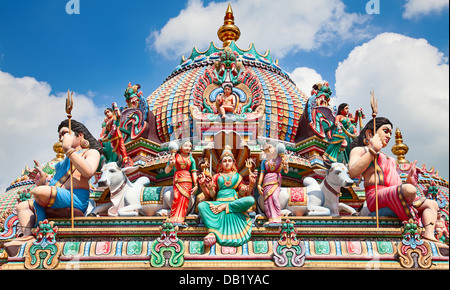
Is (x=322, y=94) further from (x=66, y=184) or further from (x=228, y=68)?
(x=66, y=184)

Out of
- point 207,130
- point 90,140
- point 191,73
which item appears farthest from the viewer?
point 191,73

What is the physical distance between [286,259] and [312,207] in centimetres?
189

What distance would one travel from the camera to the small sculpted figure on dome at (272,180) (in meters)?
12.9

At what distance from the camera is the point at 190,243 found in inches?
493

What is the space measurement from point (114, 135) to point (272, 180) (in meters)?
5.63

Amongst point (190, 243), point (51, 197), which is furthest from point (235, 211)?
point (51, 197)

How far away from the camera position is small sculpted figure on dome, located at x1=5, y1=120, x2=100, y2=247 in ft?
42.8

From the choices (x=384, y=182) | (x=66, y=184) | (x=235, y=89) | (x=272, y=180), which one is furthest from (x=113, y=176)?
(x=384, y=182)

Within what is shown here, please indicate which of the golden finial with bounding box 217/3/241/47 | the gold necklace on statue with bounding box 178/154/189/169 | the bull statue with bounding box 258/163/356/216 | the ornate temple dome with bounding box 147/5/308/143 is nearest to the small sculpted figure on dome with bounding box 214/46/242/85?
the ornate temple dome with bounding box 147/5/308/143

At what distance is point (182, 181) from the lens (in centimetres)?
1334

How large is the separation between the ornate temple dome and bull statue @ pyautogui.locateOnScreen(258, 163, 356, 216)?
309 centimetres

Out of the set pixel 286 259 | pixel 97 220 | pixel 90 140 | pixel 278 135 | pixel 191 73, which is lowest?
pixel 286 259

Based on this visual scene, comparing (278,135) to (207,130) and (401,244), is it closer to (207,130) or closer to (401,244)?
(207,130)

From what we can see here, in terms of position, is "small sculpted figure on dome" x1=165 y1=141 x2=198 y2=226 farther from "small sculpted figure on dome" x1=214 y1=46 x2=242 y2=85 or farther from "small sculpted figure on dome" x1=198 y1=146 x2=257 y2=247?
"small sculpted figure on dome" x1=214 y1=46 x2=242 y2=85
